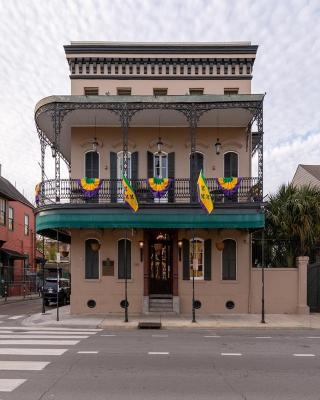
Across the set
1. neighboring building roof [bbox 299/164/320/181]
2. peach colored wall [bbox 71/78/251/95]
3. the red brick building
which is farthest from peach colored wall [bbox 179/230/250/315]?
neighboring building roof [bbox 299/164/320/181]

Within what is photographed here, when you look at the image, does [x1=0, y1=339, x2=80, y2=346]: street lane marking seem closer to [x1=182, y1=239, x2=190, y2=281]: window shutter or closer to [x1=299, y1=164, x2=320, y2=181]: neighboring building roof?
[x1=182, y1=239, x2=190, y2=281]: window shutter

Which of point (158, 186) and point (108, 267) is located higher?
point (158, 186)

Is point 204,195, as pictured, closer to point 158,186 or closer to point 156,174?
point 158,186

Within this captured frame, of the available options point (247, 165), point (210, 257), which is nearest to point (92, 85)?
point (247, 165)

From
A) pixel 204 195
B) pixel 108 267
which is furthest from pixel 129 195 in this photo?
pixel 108 267

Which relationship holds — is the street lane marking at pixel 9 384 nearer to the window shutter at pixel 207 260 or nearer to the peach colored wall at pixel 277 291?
the window shutter at pixel 207 260

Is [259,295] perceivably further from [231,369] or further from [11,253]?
[11,253]

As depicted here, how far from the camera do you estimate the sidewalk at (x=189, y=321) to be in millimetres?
15531

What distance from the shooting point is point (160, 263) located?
1962 centimetres

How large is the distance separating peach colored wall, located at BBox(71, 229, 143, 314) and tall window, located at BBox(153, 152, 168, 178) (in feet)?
9.31

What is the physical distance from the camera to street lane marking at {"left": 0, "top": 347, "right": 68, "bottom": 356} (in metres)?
10.1

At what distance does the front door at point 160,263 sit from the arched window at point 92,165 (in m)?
3.84

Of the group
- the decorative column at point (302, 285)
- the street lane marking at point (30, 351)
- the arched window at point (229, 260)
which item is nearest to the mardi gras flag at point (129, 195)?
the arched window at point (229, 260)

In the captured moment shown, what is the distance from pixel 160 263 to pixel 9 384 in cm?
1241
